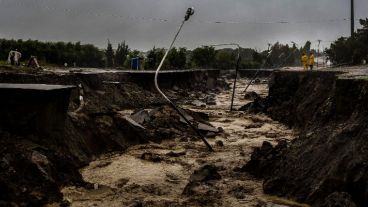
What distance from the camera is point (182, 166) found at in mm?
11047

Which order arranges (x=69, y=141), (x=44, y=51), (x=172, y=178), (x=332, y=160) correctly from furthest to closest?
(x=44, y=51)
(x=69, y=141)
(x=172, y=178)
(x=332, y=160)

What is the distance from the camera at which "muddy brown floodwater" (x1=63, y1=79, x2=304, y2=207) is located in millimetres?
8148

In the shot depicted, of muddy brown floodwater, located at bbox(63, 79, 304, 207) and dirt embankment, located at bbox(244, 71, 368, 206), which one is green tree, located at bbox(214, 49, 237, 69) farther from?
dirt embankment, located at bbox(244, 71, 368, 206)

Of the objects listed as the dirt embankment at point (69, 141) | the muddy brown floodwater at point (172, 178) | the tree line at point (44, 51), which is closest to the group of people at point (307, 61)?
the dirt embankment at point (69, 141)

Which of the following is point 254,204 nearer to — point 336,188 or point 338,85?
point 336,188

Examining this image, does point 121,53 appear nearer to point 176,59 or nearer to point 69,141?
point 176,59

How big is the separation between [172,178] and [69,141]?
2.61m

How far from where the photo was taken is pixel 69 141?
10.5 m

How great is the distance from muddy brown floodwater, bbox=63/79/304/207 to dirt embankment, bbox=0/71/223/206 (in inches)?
16.5

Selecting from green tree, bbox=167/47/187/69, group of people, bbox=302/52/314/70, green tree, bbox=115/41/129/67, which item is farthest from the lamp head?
green tree, bbox=115/41/129/67

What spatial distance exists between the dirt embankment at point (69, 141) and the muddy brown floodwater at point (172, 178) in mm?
420

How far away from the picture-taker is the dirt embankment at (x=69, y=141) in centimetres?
755

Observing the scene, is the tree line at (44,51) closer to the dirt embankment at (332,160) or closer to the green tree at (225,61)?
the green tree at (225,61)

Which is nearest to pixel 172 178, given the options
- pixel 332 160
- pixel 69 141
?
pixel 69 141
